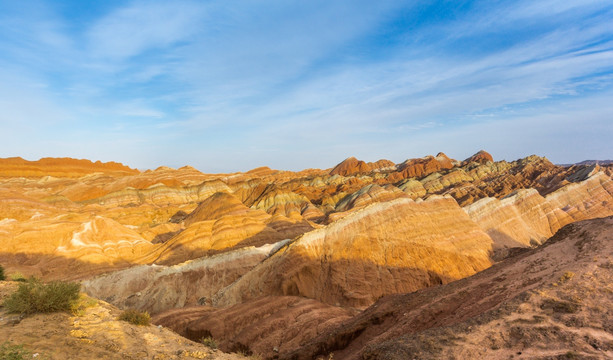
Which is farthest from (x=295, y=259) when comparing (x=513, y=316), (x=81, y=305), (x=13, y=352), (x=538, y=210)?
(x=538, y=210)

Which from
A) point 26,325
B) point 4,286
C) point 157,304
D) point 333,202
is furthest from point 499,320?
point 333,202

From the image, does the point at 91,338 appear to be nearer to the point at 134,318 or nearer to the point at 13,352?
the point at 13,352

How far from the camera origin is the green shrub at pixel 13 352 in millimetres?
6145

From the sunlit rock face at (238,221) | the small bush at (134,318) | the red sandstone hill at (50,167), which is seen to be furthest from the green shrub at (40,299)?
the red sandstone hill at (50,167)

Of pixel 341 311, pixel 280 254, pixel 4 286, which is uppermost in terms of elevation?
pixel 4 286

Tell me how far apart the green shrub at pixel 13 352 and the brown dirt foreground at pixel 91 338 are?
0.21 m

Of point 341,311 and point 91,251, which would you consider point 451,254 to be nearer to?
point 341,311

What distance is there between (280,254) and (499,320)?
16.3m

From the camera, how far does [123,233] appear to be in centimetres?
4847

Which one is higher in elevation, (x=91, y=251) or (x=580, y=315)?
(x=580, y=315)

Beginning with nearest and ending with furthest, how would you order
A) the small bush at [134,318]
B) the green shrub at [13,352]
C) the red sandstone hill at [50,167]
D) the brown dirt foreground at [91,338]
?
the green shrub at [13,352], the brown dirt foreground at [91,338], the small bush at [134,318], the red sandstone hill at [50,167]

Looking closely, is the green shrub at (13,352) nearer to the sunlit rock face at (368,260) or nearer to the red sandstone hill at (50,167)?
the sunlit rock face at (368,260)

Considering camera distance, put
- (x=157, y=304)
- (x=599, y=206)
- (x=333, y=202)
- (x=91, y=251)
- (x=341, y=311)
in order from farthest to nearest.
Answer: (x=333, y=202), (x=599, y=206), (x=91, y=251), (x=157, y=304), (x=341, y=311)

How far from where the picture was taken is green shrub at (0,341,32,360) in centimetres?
614
